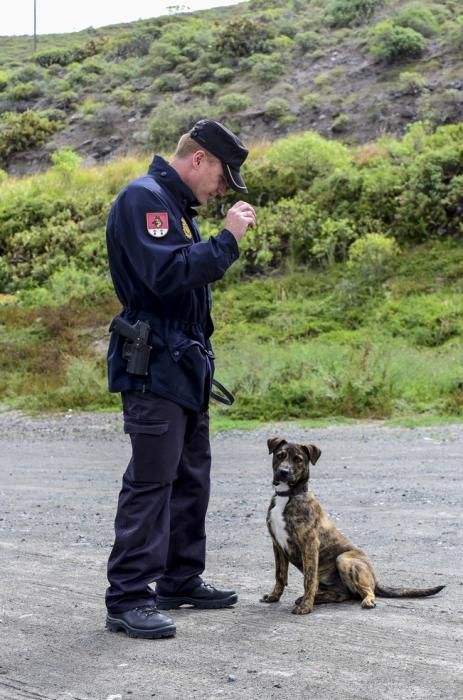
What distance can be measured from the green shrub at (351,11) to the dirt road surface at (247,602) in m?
39.2

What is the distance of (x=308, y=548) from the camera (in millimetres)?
5402

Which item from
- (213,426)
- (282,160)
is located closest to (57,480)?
(213,426)

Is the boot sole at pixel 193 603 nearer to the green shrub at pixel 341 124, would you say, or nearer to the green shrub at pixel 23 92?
the green shrub at pixel 341 124

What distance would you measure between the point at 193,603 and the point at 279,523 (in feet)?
1.95

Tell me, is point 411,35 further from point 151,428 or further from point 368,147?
point 151,428

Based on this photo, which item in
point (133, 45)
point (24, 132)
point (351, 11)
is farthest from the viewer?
point (133, 45)

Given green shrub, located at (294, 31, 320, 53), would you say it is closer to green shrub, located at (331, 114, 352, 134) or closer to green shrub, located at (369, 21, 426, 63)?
green shrub, located at (369, 21, 426, 63)

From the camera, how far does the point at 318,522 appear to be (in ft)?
18.3

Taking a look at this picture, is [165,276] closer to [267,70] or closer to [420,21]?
[420,21]

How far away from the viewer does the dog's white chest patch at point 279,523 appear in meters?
5.47

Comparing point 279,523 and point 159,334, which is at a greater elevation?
point 159,334

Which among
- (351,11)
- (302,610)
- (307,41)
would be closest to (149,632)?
(302,610)

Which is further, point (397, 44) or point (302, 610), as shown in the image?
point (397, 44)

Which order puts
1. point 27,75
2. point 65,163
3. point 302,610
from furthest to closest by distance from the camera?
1. point 27,75
2. point 65,163
3. point 302,610
